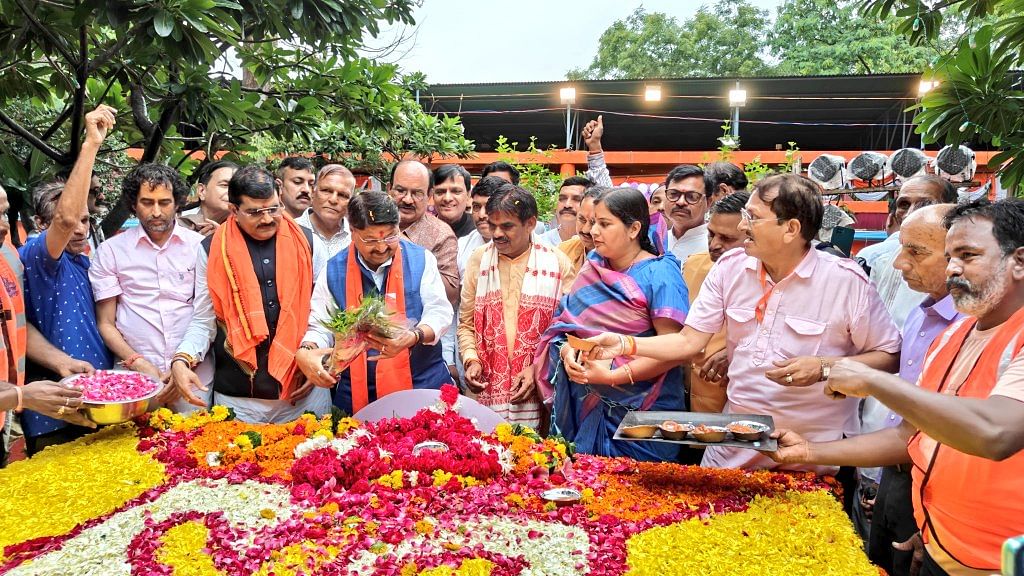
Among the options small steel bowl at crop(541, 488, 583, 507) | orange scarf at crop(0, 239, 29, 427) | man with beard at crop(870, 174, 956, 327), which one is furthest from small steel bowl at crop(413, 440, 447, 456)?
man with beard at crop(870, 174, 956, 327)

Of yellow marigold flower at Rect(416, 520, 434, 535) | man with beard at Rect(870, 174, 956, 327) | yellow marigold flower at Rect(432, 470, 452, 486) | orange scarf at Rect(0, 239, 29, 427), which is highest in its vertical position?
man with beard at Rect(870, 174, 956, 327)

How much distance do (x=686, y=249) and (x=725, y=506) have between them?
2.15 m

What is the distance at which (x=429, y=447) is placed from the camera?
2.51 metres

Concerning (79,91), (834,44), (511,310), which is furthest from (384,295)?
(834,44)

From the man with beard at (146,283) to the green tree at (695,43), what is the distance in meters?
25.4

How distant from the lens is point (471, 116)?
1794 centimetres

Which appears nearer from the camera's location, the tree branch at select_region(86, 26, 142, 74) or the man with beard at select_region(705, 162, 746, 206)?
the tree branch at select_region(86, 26, 142, 74)

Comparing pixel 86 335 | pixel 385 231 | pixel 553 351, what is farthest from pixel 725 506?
pixel 86 335

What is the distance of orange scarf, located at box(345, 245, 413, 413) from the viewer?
3.34 metres

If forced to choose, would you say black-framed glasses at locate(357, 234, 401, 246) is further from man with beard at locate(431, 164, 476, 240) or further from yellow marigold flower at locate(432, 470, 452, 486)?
man with beard at locate(431, 164, 476, 240)

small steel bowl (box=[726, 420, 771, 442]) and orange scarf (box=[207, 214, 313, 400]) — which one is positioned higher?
orange scarf (box=[207, 214, 313, 400])

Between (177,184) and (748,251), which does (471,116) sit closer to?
(177,184)

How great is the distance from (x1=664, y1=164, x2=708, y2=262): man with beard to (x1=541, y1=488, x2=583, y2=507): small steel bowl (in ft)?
6.83

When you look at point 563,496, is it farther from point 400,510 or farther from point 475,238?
point 475,238
